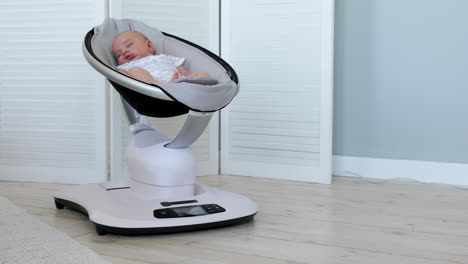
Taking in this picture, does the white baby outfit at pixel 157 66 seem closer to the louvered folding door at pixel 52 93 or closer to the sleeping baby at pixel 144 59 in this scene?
the sleeping baby at pixel 144 59

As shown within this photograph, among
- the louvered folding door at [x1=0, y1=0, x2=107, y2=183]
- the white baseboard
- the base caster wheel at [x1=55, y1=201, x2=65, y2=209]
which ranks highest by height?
the louvered folding door at [x1=0, y1=0, x2=107, y2=183]

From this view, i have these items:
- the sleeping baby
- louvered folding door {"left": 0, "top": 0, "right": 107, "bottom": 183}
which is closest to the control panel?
the sleeping baby

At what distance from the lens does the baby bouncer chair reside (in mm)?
1905

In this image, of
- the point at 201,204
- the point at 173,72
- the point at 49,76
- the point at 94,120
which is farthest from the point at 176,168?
the point at 49,76

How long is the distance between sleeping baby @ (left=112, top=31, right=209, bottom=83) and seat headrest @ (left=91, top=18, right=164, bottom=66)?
31 millimetres

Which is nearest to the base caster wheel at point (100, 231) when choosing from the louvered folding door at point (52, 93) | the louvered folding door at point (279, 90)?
the louvered folding door at point (52, 93)

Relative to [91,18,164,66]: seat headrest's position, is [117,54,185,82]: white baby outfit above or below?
below

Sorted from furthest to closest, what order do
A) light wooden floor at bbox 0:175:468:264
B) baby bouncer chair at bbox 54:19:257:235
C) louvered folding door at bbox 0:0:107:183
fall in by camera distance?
louvered folding door at bbox 0:0:107:183 → baby bouncer chair at bbox 54:19:257:235 → light wooden floor at bbox 0:175:468:264

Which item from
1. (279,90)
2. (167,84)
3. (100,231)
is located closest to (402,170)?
(279,90)

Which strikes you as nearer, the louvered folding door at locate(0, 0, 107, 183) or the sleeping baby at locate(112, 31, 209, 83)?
the sleeping baby at locate(112, 31, 209, 83)

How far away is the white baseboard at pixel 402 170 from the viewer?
286 cm

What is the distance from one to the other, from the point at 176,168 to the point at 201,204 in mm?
148

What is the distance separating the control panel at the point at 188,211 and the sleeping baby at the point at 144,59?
1.59ft

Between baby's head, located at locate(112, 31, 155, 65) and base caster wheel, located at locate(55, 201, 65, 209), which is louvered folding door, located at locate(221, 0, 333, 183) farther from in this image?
base caster wheel, located at locate(55, 201, 65, 209)
